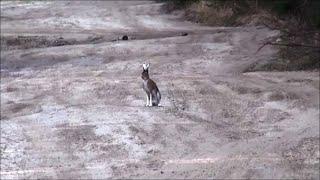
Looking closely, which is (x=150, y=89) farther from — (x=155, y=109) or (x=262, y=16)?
(x=262, y=16)

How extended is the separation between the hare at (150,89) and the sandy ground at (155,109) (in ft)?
0.53

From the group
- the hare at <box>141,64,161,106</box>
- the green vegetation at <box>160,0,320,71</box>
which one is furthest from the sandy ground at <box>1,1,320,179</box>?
the green vegetation at <box>160,0,320,71</box>

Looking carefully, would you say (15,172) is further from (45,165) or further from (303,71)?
(303,71)

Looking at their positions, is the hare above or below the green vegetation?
above

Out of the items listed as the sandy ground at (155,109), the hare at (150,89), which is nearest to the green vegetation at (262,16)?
the sandy ground at (155,109)

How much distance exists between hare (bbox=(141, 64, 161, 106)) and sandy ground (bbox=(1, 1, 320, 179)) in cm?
16

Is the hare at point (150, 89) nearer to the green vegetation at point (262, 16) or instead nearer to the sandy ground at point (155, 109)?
the sandy ground at point (155, 109)

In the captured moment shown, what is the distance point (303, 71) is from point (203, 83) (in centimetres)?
253

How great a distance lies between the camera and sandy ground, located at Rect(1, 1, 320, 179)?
8.87 meters

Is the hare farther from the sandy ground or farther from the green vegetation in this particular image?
the green vegetation

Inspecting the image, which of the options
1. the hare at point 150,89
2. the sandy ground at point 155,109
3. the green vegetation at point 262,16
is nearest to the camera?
the sandy ground at point 155,109

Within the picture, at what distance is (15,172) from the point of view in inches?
345

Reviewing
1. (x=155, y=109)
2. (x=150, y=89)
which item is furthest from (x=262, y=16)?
(x=150, y=89)

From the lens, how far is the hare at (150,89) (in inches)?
430
